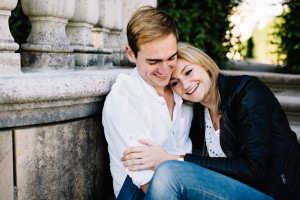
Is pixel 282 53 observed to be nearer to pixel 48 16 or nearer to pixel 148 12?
pixel 148 12

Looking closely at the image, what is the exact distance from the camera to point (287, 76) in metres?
3.41

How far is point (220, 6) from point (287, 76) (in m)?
1.46

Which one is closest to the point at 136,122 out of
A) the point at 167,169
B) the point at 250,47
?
the point at 167,169

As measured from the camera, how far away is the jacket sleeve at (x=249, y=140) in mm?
1583

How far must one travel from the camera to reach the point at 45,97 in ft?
4.58

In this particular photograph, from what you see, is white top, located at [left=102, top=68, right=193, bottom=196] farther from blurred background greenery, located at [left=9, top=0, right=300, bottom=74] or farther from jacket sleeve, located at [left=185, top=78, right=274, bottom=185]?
blurred background greenery, located at [left=9, top=0, right=300, bottom=74]

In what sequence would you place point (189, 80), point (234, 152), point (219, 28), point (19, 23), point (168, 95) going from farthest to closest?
point (219, 28)
point (19, 23)
point (168, 95)
point (189, 80)
point (234, 152)

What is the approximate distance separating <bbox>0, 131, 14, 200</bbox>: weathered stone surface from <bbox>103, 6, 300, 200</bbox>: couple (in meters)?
0.52

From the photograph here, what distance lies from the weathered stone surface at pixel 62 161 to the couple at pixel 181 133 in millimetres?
152

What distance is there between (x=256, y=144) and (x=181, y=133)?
0.53 m

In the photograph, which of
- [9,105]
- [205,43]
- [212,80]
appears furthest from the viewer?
[205,43]

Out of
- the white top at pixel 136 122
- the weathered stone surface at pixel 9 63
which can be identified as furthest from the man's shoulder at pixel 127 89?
the weathered stone surface at pixel 9 63

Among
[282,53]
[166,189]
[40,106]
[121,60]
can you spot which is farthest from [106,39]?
[282,53]

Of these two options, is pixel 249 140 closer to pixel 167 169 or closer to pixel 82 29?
pixel 167 169
